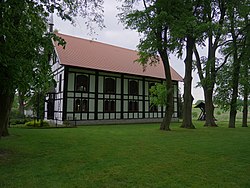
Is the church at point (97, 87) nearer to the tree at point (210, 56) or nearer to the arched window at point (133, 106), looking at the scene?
the arched window at point (133, 106)

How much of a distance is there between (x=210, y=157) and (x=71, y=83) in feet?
51.4

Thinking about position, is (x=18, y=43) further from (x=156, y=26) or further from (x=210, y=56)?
(x=210, y=56)

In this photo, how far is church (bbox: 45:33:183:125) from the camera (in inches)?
809

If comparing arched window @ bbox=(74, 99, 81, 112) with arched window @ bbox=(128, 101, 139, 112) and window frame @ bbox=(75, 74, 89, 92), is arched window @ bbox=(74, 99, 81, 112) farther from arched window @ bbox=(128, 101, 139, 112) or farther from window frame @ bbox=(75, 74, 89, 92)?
arched window @ bbox=(128, 101, 139, 112)

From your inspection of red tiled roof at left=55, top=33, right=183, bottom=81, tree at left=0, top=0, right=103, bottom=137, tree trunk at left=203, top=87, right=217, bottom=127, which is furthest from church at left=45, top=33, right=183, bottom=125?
tree at left=0, top=0, right=103, bottom=137

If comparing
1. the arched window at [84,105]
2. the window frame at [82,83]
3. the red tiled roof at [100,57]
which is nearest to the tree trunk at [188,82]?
the red tiled roof at [100,57]

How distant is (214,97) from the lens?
22391 millimetres

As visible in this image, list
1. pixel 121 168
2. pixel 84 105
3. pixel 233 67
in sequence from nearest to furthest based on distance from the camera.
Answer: pixel 121 168, pixel 233 67, pixel 84 105

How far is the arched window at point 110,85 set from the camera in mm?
22938

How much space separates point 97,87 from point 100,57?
12.3ft

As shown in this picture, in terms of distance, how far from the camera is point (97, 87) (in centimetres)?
2209

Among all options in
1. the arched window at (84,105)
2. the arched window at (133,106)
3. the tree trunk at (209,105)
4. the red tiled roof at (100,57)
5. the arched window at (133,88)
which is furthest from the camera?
the arched window at (133,88)

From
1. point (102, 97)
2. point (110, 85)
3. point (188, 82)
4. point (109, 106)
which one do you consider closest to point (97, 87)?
point (102, 97)

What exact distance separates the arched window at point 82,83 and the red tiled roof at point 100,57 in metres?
1.06
